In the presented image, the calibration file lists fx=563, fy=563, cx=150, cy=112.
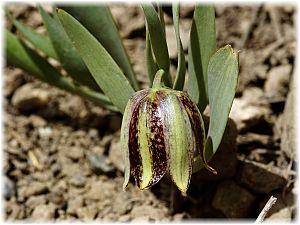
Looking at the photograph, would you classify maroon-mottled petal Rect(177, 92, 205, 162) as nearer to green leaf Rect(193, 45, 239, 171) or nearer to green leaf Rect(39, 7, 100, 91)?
green leaf Rect(193, 45, 239, 171)

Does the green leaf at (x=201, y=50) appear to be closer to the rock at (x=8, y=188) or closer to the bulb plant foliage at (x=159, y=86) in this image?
the bulb plant foliage at (x=159, y=86)

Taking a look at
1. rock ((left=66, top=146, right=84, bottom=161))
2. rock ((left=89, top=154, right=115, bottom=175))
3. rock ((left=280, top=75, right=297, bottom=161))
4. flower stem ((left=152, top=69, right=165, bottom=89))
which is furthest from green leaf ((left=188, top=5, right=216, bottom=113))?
rock ((left=66, top=146, right=84, bottom=161))

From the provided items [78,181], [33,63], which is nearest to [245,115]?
[78,181]

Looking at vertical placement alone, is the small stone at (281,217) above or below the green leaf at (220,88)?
below

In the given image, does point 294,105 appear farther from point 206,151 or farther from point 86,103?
point 86,103

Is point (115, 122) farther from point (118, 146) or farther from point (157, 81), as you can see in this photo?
point (157, 81)

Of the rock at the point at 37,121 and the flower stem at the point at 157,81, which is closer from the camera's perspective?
the flower stem at the point at 157,81

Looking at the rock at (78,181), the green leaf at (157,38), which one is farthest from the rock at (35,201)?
the green leaf at (157,38)
